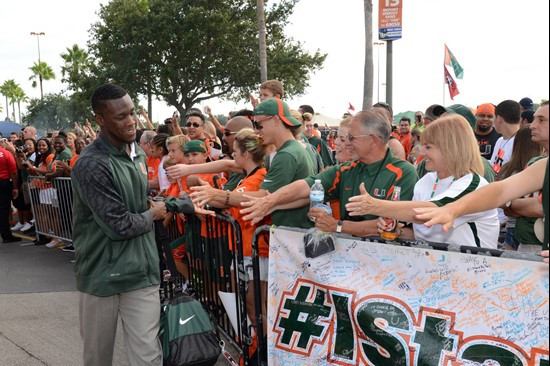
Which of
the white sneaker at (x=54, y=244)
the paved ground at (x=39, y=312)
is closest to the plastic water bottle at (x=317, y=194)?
the paved ground at (x=39, y=312)

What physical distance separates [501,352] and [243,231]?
2.16 meters

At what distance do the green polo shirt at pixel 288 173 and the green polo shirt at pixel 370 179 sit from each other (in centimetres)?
19

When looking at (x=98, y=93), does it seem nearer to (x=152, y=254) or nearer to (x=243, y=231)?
(x=152, y=254)

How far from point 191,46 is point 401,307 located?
112 feet

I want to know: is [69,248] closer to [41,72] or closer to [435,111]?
[435,111]

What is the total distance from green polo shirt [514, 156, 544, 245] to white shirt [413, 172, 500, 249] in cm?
103

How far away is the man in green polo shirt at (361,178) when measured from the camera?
3.35m

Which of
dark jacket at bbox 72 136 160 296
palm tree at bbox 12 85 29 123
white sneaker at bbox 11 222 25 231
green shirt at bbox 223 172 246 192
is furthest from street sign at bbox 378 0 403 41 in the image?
palm tree at bbox 12 85 29 123

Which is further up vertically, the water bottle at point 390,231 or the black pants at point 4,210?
the water bottle at point 390,231

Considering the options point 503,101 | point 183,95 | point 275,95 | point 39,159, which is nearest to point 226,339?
point 275,95

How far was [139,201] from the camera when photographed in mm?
3219

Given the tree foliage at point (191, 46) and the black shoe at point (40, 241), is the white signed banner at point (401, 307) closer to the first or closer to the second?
the black shoe at point (40, 241)

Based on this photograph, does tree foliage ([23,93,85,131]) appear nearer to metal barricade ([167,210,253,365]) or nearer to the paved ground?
the paved ground

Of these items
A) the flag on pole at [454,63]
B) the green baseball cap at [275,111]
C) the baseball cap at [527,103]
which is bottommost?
the green baseball cap at [275,111]
